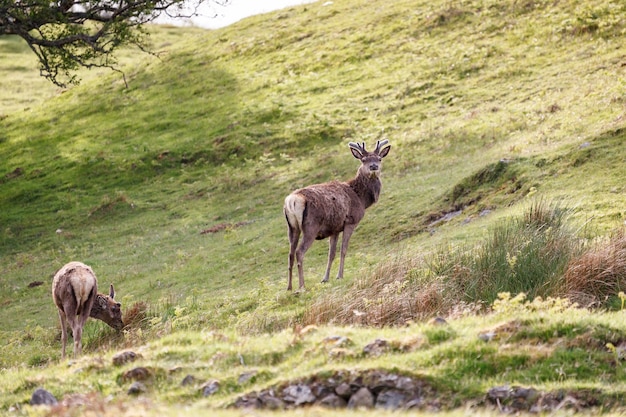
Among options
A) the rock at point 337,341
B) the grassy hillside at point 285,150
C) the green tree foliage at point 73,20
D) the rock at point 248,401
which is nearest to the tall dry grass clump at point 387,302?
the grassy hillside at point 285,150

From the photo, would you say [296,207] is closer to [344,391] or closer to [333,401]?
[344,391]

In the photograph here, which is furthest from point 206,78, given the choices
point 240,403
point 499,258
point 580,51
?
point 240,403

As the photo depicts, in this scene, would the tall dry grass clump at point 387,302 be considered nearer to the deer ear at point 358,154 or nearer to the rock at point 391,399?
the rock at point 391,399

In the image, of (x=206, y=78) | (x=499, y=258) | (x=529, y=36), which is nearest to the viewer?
(x=499, y=258)

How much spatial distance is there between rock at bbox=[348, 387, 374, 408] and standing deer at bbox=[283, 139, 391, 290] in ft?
27.0

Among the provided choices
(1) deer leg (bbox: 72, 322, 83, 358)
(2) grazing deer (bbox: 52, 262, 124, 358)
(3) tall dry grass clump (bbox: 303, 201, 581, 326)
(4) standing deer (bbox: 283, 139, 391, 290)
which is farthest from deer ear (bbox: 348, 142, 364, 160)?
(1) deer leg (bbox: 72, 322, 83, 358)

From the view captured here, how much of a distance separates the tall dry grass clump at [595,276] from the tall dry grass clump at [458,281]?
17 cm

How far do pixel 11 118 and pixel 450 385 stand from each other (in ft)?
147

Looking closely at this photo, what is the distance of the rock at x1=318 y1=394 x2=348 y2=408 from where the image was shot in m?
8.77

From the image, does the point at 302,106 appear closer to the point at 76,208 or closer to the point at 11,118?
the point at 76,208

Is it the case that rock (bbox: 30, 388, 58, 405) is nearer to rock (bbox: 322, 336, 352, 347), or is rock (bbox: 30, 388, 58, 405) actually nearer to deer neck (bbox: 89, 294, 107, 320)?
rock (bbox: 322, 336, 352, 347)

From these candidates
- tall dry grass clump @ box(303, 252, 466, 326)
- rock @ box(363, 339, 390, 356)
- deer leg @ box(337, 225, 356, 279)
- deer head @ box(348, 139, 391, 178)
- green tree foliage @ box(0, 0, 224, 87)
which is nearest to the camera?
rock @ box(363, 339, 390, 356)

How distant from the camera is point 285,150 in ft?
119

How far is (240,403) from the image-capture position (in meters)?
8.85
